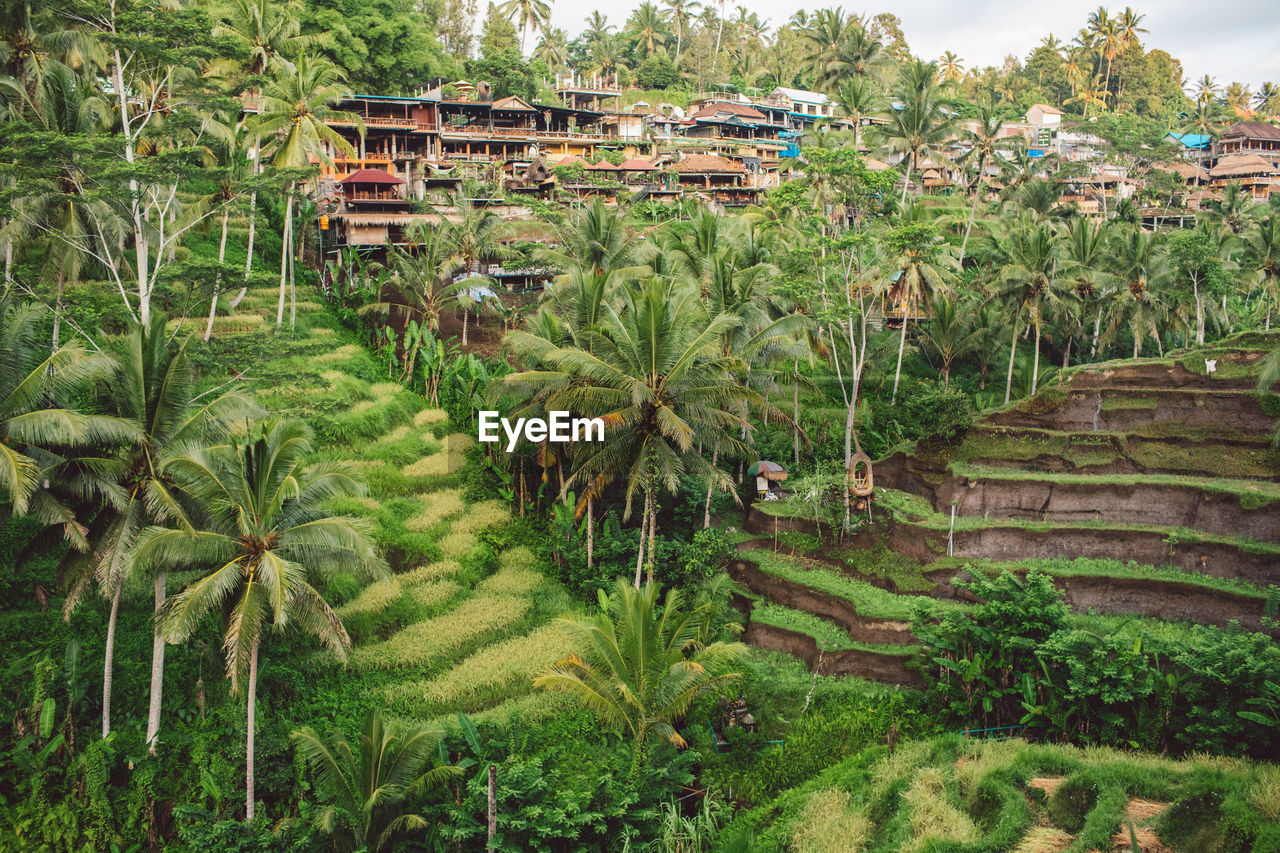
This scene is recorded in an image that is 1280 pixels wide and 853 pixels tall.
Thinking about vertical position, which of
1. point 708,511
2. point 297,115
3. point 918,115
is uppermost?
point 918,115

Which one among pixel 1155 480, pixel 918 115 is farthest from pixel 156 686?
pixel 918 115

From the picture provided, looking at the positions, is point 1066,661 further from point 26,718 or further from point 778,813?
point 26,718

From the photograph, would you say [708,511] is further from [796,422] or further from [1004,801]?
[1004,801]

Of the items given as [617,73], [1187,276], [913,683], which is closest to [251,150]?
[913,683]

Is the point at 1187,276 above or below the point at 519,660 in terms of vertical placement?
above

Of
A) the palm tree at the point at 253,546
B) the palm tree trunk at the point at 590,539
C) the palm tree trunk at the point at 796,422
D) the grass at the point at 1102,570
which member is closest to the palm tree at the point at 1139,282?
the palm tree trunk at the point at 796,422

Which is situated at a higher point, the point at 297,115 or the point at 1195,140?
the point at 1195,140
